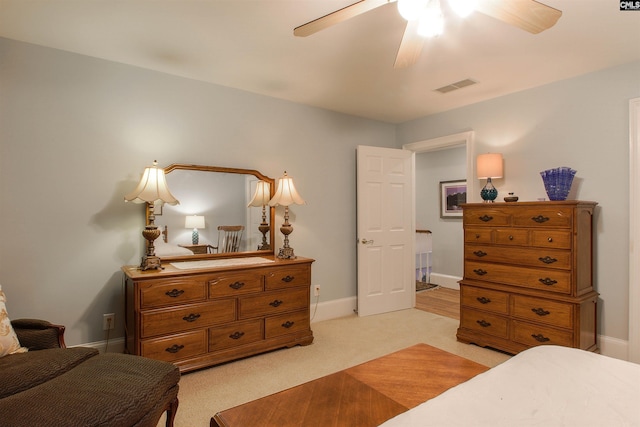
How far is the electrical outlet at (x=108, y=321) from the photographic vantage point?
2.85m

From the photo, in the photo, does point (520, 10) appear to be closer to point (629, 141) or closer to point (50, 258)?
point (629, 141)

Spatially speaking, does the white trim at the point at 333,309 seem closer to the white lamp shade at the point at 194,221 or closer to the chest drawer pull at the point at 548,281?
the white lamp shade at the point at 194,221

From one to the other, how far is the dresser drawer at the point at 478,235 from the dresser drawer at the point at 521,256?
6cm

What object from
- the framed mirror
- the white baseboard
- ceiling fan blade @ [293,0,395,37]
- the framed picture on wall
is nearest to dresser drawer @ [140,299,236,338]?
the framed mirror

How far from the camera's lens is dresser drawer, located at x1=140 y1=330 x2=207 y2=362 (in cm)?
252

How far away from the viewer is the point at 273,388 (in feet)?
8.13

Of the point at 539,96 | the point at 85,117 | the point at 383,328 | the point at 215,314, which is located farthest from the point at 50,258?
the point at 539,96

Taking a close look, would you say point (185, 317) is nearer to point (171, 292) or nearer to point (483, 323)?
point (171, 292)

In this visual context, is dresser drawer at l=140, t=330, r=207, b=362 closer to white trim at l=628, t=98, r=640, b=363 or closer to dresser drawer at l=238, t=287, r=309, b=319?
dresser drawer at l=238, t=287, r=309, b=319

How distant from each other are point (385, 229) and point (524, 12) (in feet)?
10.3

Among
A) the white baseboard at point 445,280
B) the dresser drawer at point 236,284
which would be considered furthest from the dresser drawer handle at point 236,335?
the white baseboard at point 445,280

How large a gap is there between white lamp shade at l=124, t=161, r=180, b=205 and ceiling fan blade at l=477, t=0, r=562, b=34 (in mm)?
2431

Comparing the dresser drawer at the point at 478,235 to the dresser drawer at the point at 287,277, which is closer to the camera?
the dresser drawer at the point at 287,277

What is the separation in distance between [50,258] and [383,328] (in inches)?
122
